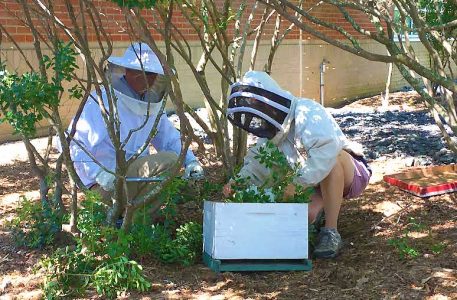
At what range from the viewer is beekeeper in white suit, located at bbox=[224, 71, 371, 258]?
3.67m

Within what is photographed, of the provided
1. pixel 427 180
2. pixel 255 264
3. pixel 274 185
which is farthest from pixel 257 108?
pixel 427 180

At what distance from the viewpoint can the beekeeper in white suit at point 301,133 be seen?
3.67 metres

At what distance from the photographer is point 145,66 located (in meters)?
3.93

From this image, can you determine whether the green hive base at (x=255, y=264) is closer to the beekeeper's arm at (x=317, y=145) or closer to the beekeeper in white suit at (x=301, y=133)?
the beekeeper in white suit at (x=301, y=133)

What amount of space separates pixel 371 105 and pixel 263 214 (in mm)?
9468

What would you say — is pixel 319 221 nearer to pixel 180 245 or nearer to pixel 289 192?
pixel 289 192

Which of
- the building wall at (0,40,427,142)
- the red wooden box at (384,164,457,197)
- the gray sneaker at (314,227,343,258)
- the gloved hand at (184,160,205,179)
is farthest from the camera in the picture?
the building wall at (0,40,427,142)

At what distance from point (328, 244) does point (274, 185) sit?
0.47 meters

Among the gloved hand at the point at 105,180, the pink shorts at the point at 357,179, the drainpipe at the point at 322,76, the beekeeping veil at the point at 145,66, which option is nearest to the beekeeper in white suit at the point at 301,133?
the pink shorts at the point at 357,179

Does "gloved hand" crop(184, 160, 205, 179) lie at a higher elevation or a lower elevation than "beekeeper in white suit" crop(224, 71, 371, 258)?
lower

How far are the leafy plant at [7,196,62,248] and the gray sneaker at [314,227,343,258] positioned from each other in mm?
1409

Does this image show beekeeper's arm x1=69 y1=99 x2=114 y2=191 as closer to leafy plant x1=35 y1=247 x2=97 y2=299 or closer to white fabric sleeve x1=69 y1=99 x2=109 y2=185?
white fabric sleeve x1=69 y1=99 x2=109 y2=185

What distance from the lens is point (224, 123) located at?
182 inches

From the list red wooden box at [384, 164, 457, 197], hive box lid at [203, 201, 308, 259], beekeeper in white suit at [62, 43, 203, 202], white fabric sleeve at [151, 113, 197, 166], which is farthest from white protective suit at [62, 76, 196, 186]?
red wooden box at [384, 164, 457, 197]
